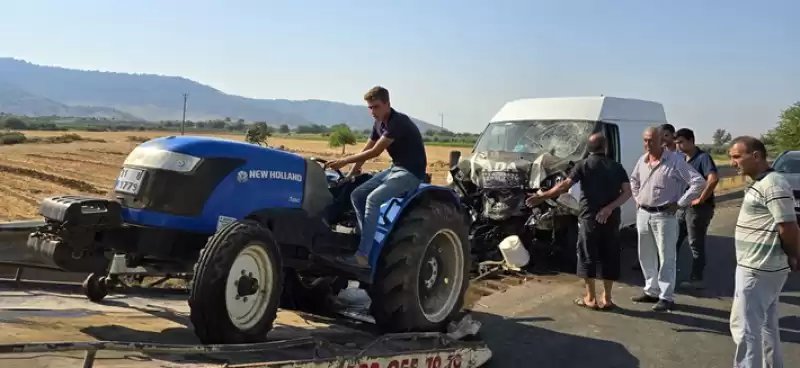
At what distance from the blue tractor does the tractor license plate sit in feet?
0.04

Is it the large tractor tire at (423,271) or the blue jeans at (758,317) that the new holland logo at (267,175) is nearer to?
the large tractor tire at (423,271)

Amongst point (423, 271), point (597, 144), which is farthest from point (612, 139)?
point (423, 271)

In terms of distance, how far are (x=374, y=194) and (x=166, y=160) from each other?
156cm

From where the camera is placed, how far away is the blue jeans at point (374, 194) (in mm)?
5398

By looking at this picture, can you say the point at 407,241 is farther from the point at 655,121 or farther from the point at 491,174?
the point at 655,121

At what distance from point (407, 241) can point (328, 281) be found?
3.03 feet

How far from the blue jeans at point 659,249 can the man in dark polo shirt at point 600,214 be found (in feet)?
1.16

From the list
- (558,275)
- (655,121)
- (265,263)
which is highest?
(655,121)

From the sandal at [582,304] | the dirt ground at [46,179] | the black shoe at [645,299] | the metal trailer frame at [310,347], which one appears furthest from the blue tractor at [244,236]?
the dirt ground at [46,179]

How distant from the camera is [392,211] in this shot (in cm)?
552

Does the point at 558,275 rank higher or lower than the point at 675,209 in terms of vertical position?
lower

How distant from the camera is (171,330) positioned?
467cm

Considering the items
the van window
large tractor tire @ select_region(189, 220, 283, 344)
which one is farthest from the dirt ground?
large tractor tire @ select_region(189, 220, 283, 344)

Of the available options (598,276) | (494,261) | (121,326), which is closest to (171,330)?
(121,326)
